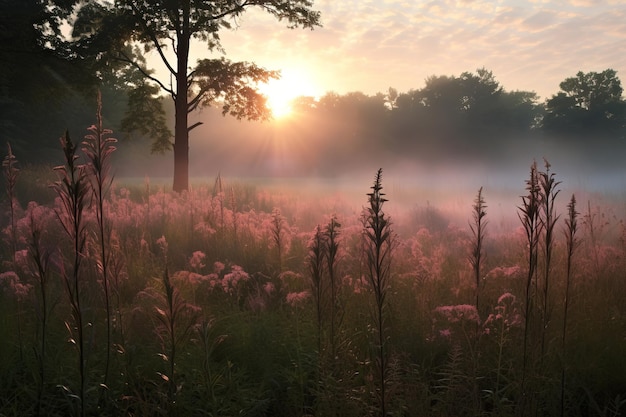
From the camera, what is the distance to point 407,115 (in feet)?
192

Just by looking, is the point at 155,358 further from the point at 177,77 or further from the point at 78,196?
the point at 177,77

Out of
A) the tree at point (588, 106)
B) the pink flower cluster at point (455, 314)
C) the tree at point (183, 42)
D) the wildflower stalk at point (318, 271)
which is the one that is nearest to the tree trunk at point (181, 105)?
the tree at point (183, 42)

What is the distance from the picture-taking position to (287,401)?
3336mm

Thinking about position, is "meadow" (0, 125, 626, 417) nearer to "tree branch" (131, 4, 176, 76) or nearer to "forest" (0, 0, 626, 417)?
"forest" (0, 0, 626, 417)

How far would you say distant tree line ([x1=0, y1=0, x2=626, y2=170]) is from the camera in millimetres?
26375

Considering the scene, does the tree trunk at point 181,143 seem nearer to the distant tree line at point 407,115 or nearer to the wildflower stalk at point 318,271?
the distant tree line at point 407,115

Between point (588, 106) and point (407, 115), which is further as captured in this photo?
point (407, 115)

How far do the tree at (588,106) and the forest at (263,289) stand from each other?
1378 inches

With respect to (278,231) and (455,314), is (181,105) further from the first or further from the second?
(455,314)

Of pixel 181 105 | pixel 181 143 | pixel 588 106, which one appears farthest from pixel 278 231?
pixel 588 106

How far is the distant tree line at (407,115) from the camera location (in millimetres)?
26375

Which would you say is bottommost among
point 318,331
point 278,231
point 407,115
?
point 318,331

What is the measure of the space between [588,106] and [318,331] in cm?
5726

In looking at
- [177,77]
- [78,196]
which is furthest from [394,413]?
[177,77]
